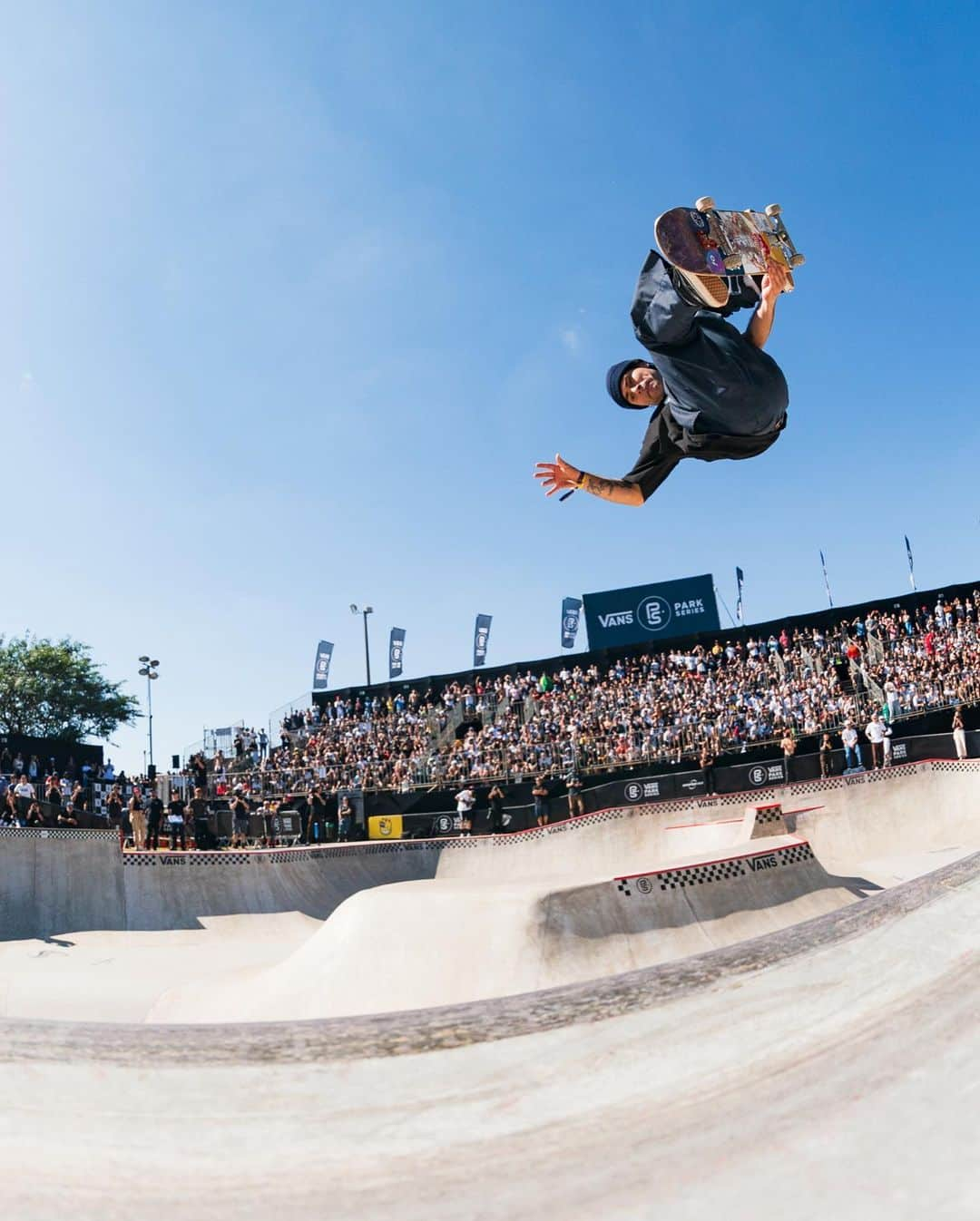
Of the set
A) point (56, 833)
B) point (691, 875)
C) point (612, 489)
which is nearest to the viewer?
point (612, 489)

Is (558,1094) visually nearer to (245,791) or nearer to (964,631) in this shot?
(964,631)

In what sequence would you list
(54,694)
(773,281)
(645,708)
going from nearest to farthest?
1. (773,281)
2. (645,708)
3. (54,694)

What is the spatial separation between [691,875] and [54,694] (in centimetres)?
5117

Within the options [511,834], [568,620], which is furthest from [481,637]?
[511,834]

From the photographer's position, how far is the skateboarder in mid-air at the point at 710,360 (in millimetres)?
5121

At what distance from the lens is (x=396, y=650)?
44656mm

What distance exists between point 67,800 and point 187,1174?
2154cm

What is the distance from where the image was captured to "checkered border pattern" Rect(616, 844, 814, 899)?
397 inches

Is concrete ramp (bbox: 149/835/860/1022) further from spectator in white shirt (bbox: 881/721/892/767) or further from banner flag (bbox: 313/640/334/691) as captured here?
banner flag (bbox: 313/640/334/691)

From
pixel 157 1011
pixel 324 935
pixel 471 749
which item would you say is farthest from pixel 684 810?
pixel 157 1011

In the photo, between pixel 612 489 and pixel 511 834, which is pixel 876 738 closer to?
pixel 511 834

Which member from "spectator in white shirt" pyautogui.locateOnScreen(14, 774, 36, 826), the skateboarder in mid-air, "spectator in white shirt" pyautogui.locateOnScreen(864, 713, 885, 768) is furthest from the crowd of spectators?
the skateboarder in mid-air

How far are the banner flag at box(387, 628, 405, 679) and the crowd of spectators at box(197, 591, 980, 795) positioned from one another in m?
10.9

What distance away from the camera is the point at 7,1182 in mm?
2996
